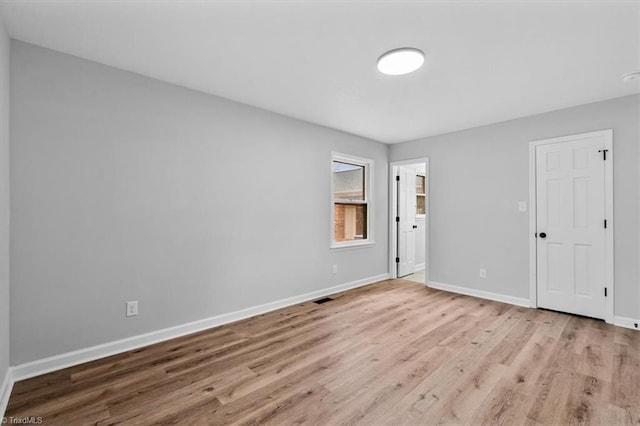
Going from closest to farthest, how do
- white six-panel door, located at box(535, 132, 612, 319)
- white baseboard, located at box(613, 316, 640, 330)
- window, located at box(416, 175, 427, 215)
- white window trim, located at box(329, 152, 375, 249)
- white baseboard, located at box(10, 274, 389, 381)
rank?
white baseboard, located at box(10, 274, 389, 381) < white baseboard, located at box(613, 316, 640, 330) < white six-panel door, located at box(535, 132, 612, 319) < white window trim, located at box(329, 152, 375, 249) < window, located at box(416, 175, 427, 215)

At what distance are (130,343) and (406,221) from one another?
4.59 meters

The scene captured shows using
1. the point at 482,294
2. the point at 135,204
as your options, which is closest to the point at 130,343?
the point at 135,204

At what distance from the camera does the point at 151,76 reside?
107 inches

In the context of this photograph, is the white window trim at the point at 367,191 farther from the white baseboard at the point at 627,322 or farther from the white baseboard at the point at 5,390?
the white baseboard at the point at 5,390

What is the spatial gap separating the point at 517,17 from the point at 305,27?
1.37m

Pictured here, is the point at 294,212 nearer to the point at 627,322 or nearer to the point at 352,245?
the point at 352,245

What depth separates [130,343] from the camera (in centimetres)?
261

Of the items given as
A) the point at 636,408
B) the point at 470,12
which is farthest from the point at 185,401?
the point at 470,12

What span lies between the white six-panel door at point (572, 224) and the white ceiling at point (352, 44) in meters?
0.59

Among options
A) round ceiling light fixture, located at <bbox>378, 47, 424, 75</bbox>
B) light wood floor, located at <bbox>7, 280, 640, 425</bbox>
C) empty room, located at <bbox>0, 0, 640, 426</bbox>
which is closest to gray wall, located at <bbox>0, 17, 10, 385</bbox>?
empty room, located at <bbox>0, 0, 640, 426</bbox>

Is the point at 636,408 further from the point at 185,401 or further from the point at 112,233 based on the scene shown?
the point at 112,233

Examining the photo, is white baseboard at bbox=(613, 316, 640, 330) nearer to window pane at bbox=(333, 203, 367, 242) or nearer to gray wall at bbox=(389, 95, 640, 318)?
gray wall at bbox=(389, 95, 640, 318)

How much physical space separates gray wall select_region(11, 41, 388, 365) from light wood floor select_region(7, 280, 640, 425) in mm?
409

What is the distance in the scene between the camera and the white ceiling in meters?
1.84
